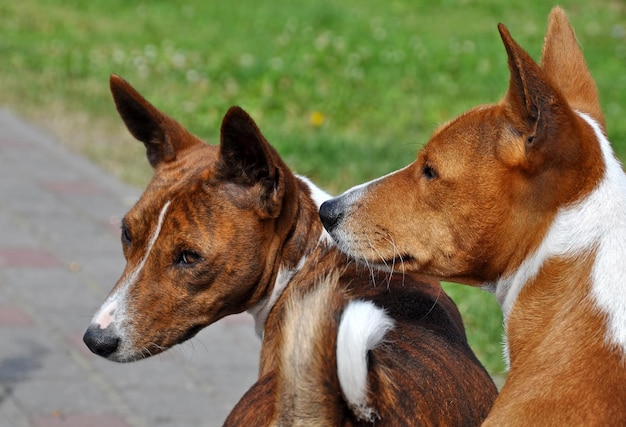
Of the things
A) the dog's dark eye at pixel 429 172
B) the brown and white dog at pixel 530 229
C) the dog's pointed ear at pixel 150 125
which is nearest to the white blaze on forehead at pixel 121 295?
the dog's pointed ear at pixel 150 125

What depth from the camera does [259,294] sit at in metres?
3.95

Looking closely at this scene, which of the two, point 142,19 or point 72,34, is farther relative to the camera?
point 142,19

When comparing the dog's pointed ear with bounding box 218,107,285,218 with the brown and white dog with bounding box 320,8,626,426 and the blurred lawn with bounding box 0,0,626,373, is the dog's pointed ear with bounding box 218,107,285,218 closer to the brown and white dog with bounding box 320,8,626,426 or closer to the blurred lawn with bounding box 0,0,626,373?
the brown and white dog with bounding box 320,8,626,426

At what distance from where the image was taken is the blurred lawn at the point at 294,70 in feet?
28.6

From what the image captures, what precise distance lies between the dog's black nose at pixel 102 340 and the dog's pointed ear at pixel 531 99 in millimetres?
1603

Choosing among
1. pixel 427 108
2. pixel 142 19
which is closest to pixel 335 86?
pixel 427 108

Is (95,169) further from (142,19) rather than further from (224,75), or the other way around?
(142,19)

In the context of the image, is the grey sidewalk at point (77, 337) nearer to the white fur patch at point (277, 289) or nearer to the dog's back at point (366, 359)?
the white fur patch at point (277, 289)

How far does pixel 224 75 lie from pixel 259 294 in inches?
277

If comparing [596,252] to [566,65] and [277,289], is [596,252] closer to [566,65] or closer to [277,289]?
[566,65]

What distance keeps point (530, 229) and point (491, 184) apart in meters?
0.20

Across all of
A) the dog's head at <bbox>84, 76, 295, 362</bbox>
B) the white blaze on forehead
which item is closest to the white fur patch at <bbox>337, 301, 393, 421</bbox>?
the dog's head at <bbox>84, 76, 295, 362</bbox>

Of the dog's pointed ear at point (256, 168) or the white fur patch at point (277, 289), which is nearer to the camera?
the dog's pointed ear at point (256, 168)

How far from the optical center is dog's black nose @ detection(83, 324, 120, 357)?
379 centimetres
